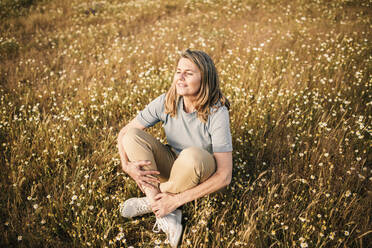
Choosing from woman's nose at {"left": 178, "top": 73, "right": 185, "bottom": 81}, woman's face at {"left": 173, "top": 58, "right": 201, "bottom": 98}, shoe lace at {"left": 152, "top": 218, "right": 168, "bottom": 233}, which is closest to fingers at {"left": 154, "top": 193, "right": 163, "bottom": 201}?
shoe lace at {"left": 152, "top": 218, "right": 168, "bottom": 233}

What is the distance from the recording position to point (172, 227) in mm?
2285

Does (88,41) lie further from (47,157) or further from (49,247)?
(49,247)

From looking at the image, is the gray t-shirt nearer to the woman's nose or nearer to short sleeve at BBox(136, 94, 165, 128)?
short sleeve at BBox(136, 94, 165, 128)

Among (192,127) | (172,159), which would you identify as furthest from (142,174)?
(192,127)

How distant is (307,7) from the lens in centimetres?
831

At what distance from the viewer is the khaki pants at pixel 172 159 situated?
2170 mm

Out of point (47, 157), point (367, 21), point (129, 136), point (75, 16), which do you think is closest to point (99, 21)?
Result: point (75, 16)

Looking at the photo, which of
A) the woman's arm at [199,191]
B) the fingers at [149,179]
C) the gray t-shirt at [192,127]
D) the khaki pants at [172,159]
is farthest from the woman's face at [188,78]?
the fingers at [149,179]

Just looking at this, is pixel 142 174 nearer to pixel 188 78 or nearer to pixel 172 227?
pixel 172 227

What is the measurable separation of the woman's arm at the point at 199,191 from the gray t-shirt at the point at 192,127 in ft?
0.54

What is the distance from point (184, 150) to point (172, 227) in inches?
29.5

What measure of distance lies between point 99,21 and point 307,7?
7.21 meters

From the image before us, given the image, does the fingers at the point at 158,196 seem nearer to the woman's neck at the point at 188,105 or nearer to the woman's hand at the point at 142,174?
the woman's hand at the point at 142,174

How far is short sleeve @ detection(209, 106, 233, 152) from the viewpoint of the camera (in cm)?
231
